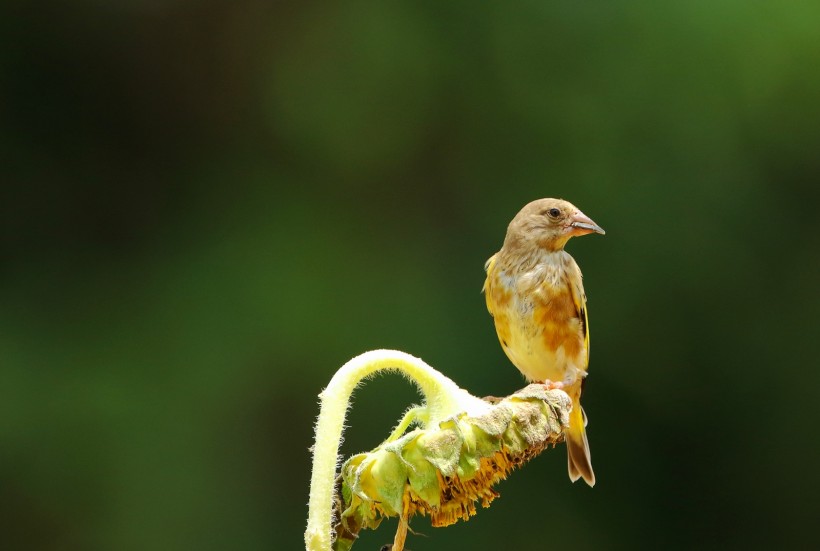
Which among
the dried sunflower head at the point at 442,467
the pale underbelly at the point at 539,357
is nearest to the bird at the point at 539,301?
the pale underbelly at the point at 539,357

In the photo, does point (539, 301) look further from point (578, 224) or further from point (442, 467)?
point (442, 467)

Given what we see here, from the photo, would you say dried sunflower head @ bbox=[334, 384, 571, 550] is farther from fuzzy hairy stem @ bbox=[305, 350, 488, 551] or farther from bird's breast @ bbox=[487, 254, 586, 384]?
bird's breast @ bbox=[487, 254, 586, 384]

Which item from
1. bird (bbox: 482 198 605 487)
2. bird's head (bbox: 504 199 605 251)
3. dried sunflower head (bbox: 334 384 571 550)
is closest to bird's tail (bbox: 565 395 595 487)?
bird (bbox: 482 198 605 487)

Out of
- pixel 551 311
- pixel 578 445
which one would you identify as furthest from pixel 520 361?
pixel 578 445

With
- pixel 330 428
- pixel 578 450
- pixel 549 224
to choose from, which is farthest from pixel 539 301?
pixel 330 428

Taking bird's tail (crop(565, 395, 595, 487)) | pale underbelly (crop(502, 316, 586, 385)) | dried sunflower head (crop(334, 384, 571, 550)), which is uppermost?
dried sunflower head (crop(334, 384, 571, 550))

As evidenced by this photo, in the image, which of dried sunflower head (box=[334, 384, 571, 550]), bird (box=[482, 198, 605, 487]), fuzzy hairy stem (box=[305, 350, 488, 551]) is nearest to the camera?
fuzzy hairy stem (box=[305, 350, 488, 551])

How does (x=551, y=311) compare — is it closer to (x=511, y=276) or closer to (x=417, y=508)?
(x=511, y=276)

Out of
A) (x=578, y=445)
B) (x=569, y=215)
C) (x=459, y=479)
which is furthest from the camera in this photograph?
(x=578, y=445)
